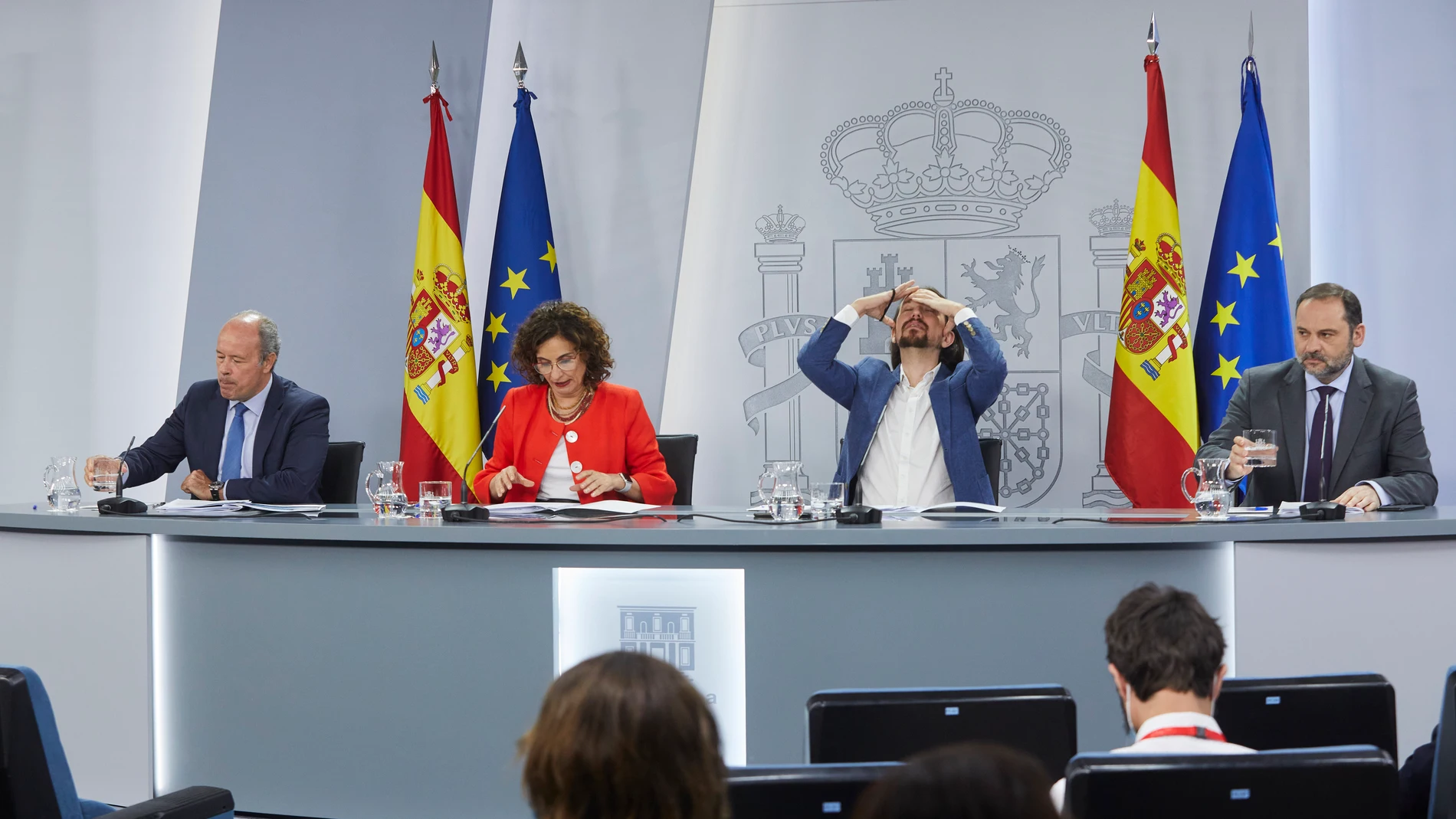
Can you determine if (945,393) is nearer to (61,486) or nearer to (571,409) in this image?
(571,409)

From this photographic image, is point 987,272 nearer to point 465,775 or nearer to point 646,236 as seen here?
point 646,236

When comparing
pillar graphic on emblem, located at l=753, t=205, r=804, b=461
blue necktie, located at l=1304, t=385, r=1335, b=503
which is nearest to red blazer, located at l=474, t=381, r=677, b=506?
pillar graphic on emblem, located at l=753, t=205, r=804, b=461

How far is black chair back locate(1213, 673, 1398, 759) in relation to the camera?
1741mm

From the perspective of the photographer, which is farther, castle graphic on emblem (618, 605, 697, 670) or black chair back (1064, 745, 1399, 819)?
castle graphic on emblem (618, 605, 697, 670)

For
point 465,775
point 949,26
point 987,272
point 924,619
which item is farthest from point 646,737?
point 949,26

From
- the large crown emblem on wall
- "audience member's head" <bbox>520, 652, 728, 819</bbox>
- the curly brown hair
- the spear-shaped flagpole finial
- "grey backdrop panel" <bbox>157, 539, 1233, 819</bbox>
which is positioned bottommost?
"grey backdrop panel" <bbox>157, 539, 1233, 819</bbox>

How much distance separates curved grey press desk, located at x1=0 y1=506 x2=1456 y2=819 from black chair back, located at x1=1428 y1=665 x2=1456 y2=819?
3.50 feet

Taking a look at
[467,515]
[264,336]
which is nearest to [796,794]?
[467,515]

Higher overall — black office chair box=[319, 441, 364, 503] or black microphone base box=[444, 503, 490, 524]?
black office chair box=[319, 441, 364, 503]

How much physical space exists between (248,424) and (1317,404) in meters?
3.39

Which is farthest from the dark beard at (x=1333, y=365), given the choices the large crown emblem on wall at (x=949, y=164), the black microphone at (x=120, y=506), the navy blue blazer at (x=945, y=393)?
the black microphone at (x=120, y=506)

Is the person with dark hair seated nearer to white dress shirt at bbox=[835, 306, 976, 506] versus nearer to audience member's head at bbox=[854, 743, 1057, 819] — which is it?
audience member's head at bbox=[854, 743, 1057, 819]

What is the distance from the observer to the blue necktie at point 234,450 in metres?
3.91

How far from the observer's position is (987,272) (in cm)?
489
